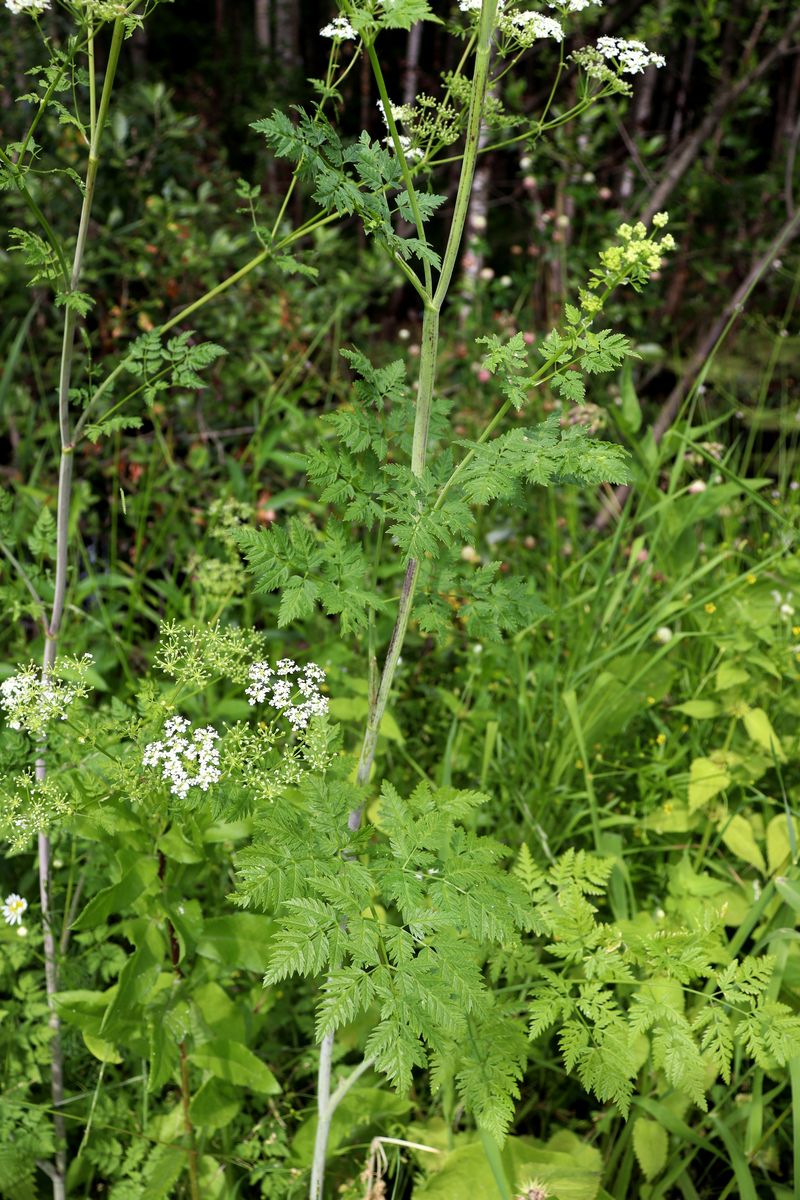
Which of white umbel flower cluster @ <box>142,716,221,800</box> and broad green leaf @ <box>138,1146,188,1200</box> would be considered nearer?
white umbel flower cluster @ <box>142,716,221,800</box>

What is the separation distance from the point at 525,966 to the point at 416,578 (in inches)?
25.8

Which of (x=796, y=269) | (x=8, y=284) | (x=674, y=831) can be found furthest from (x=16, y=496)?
(x=796, y=269)

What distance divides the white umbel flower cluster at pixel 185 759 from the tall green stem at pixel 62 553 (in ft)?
0.83

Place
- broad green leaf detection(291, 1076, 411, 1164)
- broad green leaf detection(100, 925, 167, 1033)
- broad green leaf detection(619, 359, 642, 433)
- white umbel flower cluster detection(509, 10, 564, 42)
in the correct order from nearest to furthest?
white umbel flower cluster detection(509, 10, 564, 42) → broad green leaf detection(100, 925, 167, 1033) → broad green leaf detection(291, 1076, 411, 1164) → broad green leaf detection(619, 359, 642, 433)

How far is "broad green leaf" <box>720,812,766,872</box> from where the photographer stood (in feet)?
6.34

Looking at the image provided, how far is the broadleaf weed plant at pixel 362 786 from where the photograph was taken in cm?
118

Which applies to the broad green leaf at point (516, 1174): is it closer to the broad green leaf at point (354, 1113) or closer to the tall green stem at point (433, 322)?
the broad green leaf at point (354, 1113)

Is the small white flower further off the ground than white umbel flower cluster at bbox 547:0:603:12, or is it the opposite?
white umbel flower cluster at bbox 547:0:603:12

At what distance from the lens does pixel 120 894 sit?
140 cm

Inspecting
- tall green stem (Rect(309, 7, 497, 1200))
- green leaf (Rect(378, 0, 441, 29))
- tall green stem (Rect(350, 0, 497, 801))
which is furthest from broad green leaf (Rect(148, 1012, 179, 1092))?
green leaf (Rect(378, 0, 441, 29))

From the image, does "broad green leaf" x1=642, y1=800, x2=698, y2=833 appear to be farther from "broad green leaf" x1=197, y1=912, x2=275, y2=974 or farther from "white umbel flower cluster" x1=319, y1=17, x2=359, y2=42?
"white umbel flower cluster" x1=319, y1=17, x2=359, y2=42

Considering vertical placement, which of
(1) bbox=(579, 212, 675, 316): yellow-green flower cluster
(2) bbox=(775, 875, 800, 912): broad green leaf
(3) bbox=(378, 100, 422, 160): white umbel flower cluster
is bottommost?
(2) bbox=(775, 875, 800, 912): broad green leaf

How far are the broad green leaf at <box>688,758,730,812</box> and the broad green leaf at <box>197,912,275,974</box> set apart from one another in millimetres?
975

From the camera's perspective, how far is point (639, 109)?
5.41 m
